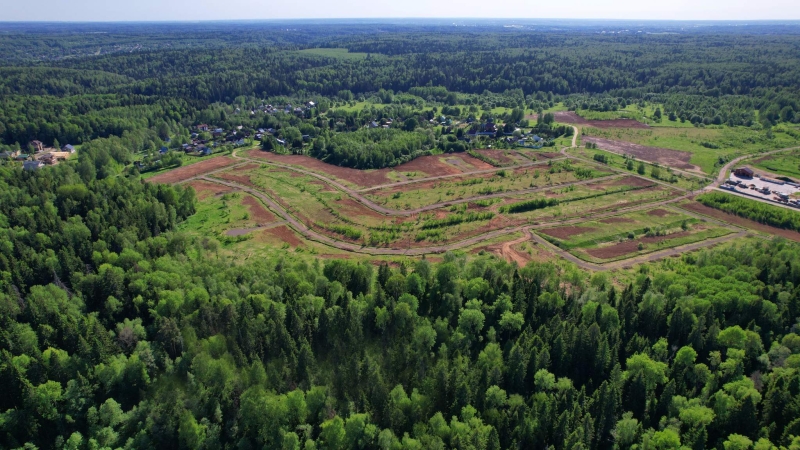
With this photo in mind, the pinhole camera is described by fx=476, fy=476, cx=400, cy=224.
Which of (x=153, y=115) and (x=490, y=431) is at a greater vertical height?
(x=153, y=115)

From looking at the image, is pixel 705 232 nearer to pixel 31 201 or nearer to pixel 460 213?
pixel 460 213

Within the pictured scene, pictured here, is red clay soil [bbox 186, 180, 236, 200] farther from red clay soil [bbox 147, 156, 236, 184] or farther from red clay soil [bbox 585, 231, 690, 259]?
red clay soil [bbox 585, 231, 690, 259]

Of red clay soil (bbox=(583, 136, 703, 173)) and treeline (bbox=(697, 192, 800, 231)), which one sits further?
red clay soil (bbox=(583, 136, 703, 173))

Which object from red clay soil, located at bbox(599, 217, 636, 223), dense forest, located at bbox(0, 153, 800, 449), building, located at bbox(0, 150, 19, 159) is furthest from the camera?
building, located at bbox(0, 150, 19, 159)

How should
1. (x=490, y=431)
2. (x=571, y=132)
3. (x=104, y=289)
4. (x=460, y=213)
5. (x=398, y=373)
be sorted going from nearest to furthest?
1. (x=490, y=431)
2. (x=398, y=373)
3. (x=104, y=289)
4. (x=460, y=213)
5. (x=571, y=132)

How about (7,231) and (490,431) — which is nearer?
(490,431)

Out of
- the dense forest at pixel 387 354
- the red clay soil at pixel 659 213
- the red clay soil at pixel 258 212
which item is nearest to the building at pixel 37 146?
the red clay soil at pixel 258 212

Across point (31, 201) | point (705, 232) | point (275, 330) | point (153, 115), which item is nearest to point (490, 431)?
point (275, 330)

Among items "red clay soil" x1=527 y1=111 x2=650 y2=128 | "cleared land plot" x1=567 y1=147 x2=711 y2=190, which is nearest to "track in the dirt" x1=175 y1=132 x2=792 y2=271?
"cleared land plot" x1=567 y1=147 x2=711 y2=190
